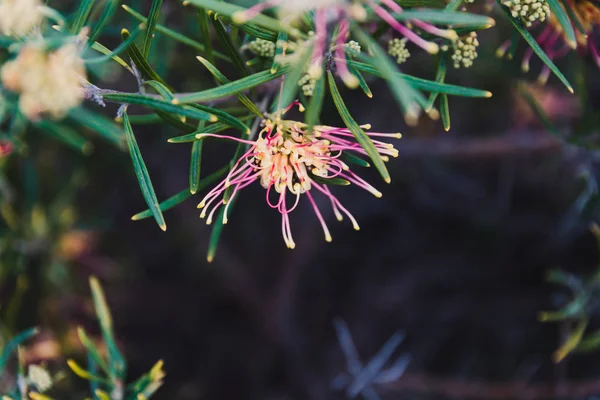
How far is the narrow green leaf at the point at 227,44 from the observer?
70 centimetres

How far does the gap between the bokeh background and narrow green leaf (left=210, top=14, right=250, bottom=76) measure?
0.97 metres

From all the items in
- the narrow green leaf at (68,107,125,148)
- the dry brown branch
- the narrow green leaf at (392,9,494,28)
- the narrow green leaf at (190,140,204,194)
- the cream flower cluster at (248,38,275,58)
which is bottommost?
the dry brown branch

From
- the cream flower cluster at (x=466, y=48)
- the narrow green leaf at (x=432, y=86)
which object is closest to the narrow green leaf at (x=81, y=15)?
the narrow green leaf at (x=432, y=86)

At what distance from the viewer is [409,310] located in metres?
2.28

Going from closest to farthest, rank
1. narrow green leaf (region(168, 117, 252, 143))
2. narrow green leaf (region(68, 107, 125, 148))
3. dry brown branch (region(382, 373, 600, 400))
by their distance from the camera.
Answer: narrow green leaf (region(168, 117, 252, 143)) < narrow green leaf (region(68, 107, 125, 148)) < dry brown branch (region(382, 373, 600, 400))

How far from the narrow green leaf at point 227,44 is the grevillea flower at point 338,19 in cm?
13

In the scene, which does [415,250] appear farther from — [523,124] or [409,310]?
[523,124]

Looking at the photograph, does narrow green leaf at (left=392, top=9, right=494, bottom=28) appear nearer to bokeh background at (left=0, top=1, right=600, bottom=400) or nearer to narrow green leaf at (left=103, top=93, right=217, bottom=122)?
narrow green leaf at (left=103, top=93, right=217, bottom=122)

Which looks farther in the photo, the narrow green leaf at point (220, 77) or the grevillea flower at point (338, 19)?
the narrow green leaf at point (220, 77)

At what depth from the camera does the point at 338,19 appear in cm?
63

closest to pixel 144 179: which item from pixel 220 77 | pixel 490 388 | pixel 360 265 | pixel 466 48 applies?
pixel 220 77

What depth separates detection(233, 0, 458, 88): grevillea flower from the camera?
1.57 ft

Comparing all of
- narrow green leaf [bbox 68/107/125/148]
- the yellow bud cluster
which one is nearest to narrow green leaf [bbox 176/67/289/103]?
the yellow bud cluster

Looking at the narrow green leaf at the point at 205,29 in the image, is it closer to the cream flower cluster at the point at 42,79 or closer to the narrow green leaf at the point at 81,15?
the narrow green leaf at the point at 81,15
